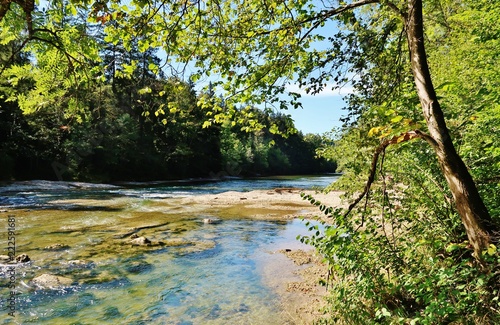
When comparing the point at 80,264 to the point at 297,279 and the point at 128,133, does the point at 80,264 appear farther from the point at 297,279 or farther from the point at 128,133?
the point at 128,133

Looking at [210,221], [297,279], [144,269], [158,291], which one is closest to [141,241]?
[144,269]

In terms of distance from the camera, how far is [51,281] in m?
8.77

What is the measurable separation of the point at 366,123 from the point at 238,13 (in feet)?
9.60

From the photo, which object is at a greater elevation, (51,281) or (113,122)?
(113,122)

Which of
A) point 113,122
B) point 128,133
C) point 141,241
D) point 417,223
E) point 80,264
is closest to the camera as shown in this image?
point 417,223

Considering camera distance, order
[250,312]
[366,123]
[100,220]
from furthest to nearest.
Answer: [100,220] < [250,312] < [366,123]

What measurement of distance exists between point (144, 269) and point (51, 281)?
2.46 metres

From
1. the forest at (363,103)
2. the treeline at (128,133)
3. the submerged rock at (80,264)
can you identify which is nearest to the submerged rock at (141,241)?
the submerged rock at (80,264)

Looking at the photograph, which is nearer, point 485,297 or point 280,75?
point 485,297

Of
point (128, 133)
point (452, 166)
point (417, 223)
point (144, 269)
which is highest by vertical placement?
point (128, 133)

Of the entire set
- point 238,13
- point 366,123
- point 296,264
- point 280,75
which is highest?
point 238,13

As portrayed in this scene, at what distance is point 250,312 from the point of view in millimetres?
7355

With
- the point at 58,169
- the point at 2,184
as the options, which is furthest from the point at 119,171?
the point at 2,184

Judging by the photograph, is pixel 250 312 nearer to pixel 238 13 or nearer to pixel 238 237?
pixel 238 13
